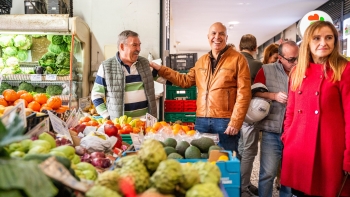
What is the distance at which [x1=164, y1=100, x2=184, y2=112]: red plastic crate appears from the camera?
516 cm

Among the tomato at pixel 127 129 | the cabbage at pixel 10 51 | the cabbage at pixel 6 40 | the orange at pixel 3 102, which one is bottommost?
the tomato at pixel 127 129

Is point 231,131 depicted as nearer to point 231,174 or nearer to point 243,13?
point 231,174

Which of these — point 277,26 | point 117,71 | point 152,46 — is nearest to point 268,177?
point 117,71

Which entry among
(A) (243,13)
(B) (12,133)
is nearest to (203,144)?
(B) (12,133)

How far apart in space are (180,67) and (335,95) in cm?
361

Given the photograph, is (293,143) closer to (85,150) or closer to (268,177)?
(268,177)

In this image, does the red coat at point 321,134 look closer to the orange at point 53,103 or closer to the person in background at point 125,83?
the person in background at point 125,83

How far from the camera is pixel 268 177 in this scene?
3080mm

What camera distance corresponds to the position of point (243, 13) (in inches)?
368

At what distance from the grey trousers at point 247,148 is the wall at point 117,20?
2046 mm

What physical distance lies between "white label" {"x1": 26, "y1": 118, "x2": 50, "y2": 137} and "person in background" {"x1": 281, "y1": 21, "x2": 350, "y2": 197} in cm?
158

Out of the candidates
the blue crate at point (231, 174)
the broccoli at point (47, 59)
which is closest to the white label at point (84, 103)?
the broccoli at point (47, 59)

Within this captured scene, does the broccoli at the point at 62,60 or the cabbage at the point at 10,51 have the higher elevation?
the cabbage at the point at 10,51

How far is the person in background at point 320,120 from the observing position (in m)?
2.04
